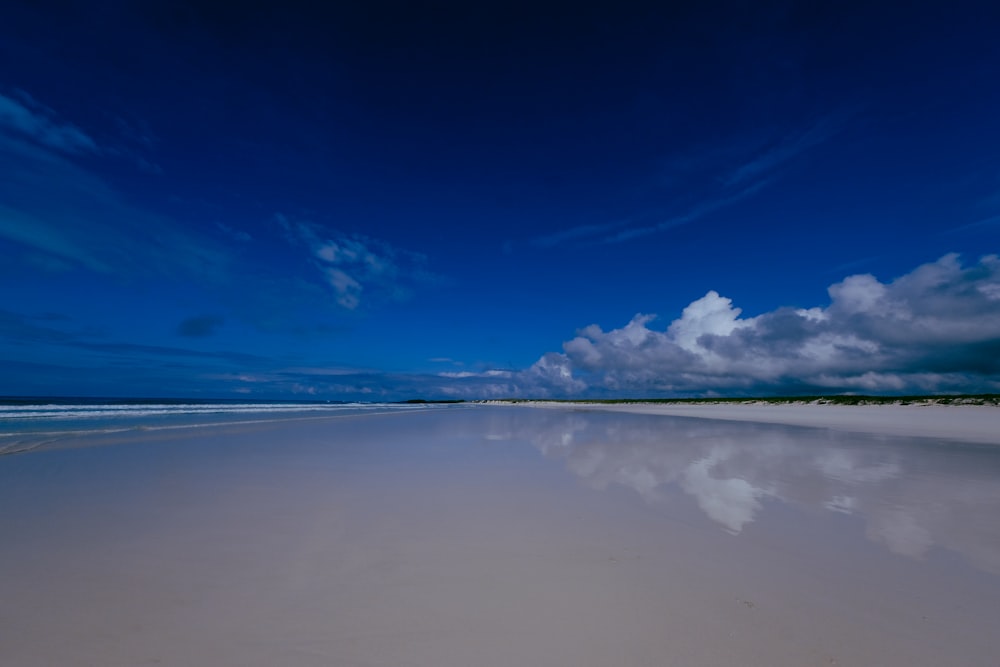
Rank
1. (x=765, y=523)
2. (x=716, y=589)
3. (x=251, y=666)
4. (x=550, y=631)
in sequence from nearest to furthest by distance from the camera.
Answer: (x=251, y=666), (x=550, y=631), (x=716, y=589), (x=765, y=523)

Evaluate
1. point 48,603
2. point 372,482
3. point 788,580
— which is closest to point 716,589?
point 788,580

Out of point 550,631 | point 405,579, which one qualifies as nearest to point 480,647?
point 550,631

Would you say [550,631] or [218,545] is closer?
[550,631]

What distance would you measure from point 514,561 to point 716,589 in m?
2.06

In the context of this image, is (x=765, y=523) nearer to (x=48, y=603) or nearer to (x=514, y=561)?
(x=514, y=561)

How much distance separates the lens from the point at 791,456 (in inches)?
533

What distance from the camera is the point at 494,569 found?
467 centimetres

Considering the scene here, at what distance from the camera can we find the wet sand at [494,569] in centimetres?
326

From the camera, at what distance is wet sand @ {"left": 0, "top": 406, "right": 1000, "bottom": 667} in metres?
3.26

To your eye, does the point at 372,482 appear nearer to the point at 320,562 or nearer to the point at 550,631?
the point at 320,562

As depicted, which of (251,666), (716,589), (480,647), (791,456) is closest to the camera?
(251,666)

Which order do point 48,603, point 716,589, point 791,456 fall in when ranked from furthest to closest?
point 791,456 → point 716,589 → point 48,603

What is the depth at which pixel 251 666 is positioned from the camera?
299 centimetres

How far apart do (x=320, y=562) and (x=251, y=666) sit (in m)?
1.89
